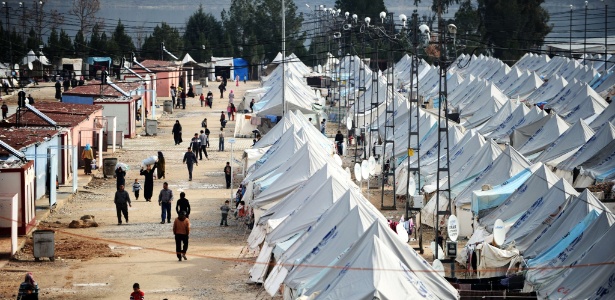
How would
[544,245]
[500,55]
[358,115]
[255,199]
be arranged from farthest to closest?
[500,55]
[358,115]
[255,199]
[544,245]

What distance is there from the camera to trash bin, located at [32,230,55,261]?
84.4 ft

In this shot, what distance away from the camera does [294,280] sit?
1953 centimetres

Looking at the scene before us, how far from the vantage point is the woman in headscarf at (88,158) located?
39.1 m

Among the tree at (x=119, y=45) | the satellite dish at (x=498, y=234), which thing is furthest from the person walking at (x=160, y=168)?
the tree at (x=119, y=45)

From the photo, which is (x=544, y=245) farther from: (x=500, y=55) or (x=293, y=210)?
(x=500, y=55)

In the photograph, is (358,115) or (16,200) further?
(358,115)

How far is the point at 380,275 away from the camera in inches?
698

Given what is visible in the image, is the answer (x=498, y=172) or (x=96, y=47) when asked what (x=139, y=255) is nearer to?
(x=498, y=172)

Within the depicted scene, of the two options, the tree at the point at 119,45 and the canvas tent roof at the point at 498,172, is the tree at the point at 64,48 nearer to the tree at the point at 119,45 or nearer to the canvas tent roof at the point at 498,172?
the tree at the point at 119,45

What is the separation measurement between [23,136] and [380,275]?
18669mm

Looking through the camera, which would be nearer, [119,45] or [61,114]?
[61,114]

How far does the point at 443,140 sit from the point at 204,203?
688 centimetres

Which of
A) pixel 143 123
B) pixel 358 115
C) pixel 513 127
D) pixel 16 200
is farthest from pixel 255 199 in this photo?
pixel 143 123

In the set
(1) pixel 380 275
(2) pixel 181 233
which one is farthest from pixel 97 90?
(1) pixel 380 275
